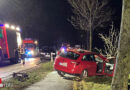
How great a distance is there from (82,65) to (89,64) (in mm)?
492

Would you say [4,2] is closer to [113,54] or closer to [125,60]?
[113,54]

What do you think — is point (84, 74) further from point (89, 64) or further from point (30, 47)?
point (30, 47)

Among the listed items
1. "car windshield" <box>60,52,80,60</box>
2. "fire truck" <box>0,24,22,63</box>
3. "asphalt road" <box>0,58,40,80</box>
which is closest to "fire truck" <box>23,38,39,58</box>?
"fire truck" <box>0,24,22,63</box>

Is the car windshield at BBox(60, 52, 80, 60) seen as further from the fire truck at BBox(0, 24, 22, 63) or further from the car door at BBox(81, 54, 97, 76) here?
the fire truck at BBox(0, 24, 22, 63)

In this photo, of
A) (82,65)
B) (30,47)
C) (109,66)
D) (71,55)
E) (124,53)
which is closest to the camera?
(124,53)

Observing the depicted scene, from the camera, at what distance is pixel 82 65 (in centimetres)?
767

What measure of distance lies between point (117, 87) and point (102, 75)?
14.2ft

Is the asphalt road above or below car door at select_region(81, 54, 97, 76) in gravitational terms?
below

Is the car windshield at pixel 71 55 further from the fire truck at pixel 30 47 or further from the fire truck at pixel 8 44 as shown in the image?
the fire truck at pixel 30 47

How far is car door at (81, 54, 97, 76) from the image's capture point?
307 inches

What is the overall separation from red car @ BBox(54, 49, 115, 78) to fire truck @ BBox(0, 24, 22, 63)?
22.9 feet

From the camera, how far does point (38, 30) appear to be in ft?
123

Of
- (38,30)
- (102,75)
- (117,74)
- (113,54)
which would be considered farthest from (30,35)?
(117,74)

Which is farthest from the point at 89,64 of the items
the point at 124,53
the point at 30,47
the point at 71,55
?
the point at 30,47
